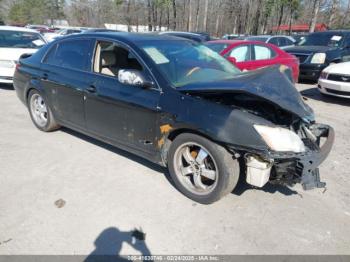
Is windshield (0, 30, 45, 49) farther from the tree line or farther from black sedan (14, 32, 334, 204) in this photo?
the tree line

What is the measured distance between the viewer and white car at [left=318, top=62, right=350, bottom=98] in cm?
746

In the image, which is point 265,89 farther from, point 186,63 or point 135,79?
point 135,79

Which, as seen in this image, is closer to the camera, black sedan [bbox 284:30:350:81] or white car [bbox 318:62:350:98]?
white car [bbox 318:62:350:98]

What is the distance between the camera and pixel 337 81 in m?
7.62

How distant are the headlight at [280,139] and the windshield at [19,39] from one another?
8.32 metres

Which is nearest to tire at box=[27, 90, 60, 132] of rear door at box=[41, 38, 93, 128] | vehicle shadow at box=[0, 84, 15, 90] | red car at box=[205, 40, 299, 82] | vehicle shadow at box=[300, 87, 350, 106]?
rear door at box=[41, 38, 93, 128]

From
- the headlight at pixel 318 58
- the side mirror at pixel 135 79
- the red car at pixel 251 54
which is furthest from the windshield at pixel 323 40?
the side mirror at pixel 135 79

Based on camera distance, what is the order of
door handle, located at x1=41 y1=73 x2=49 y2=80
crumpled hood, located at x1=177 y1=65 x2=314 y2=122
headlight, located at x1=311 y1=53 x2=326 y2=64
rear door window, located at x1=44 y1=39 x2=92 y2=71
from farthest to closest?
1. headlight, located at x1=311 y1=53 x2=326 y2=64
2. door handle, located at x1=41 y1=73 x2=49 y2=80
3. rear door window, located at x1=44 y1=39 x2=92 y2=71
4. crumpled hood, located at x1=177 y1=65 x2=314 y2=122

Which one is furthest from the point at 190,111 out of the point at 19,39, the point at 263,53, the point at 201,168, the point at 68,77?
the point at 19,39

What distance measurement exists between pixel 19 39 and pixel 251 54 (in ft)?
21.5

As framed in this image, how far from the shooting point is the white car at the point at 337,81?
7.46 metres

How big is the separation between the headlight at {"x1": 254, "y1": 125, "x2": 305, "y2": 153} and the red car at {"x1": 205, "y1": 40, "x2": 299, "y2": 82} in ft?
17.3

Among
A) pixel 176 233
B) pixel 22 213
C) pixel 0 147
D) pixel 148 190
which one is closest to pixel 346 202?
pixel 176 233

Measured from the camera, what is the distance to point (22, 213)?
3.14 meters
